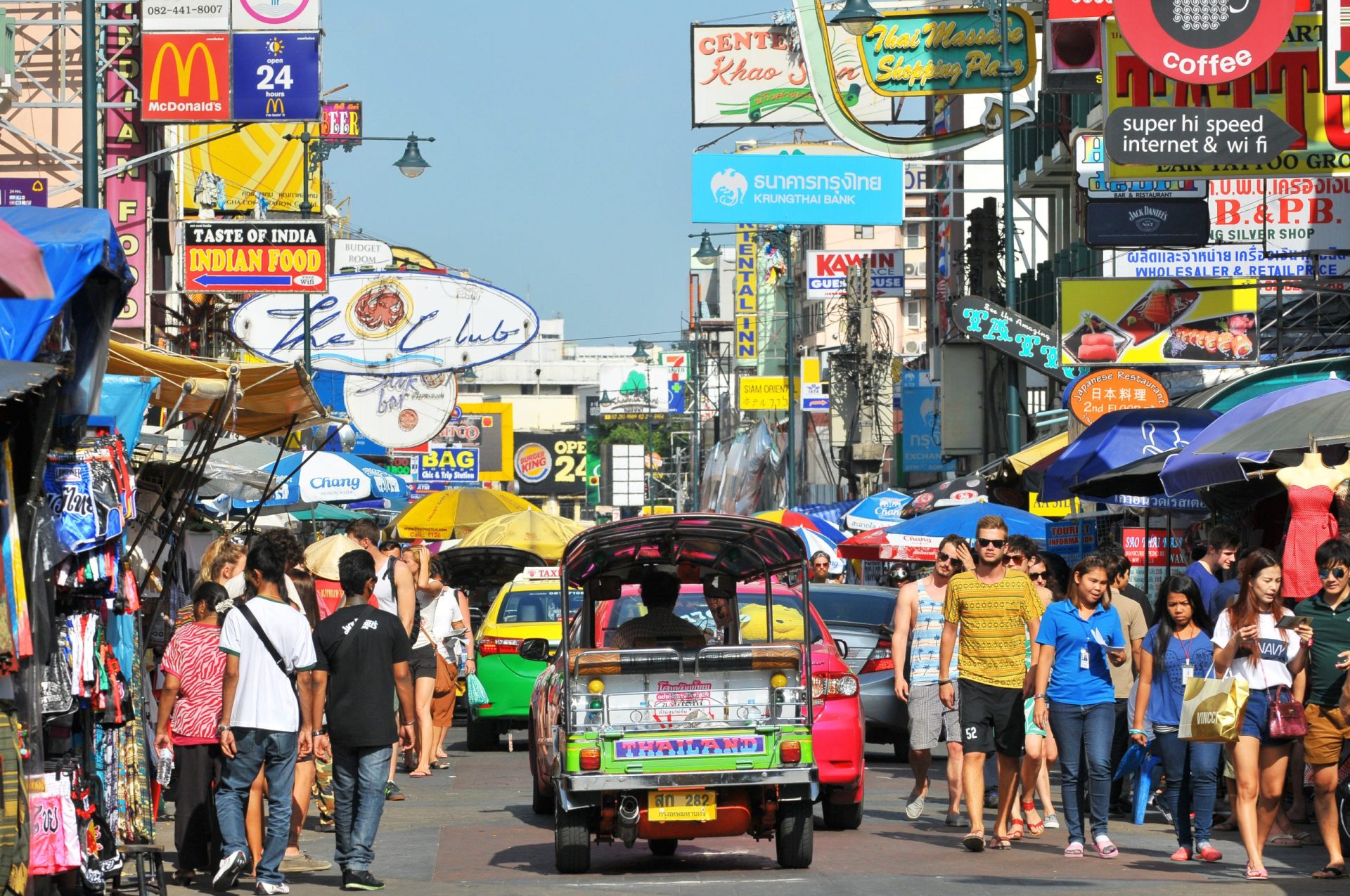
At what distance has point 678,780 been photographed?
11.0m

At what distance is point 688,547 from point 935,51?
1680 centimetres

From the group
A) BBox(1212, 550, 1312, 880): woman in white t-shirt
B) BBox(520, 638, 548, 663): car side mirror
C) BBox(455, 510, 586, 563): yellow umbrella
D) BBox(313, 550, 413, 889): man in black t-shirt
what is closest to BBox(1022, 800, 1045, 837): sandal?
BBox(1212, 550, 1312, 880): woman in white t-shirt

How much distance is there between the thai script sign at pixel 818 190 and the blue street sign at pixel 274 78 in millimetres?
10426

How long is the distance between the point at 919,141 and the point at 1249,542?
43.1ft

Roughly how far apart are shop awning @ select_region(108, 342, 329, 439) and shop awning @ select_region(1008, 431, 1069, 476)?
770 cm

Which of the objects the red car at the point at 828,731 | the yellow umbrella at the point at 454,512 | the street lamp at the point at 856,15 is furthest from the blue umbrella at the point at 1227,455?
the yellow umbrella at the point at 454,512

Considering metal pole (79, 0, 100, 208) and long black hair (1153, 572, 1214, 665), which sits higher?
metal pole (79, 0, 100, 208)

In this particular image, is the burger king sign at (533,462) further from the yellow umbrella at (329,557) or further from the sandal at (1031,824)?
the sandal at (1031,824)

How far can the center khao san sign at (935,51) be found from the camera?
27.7 m

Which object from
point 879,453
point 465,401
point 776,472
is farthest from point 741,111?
point 465,401

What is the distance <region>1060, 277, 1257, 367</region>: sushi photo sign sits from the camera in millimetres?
23734

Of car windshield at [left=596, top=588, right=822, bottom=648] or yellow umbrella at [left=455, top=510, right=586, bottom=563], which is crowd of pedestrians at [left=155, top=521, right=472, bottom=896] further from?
yellow umbrella at [left=455, top=510, right=586, bottom=563]

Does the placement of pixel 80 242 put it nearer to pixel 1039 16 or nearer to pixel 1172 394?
pixel 1172 394

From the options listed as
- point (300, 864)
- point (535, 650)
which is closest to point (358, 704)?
point (300, 864)
